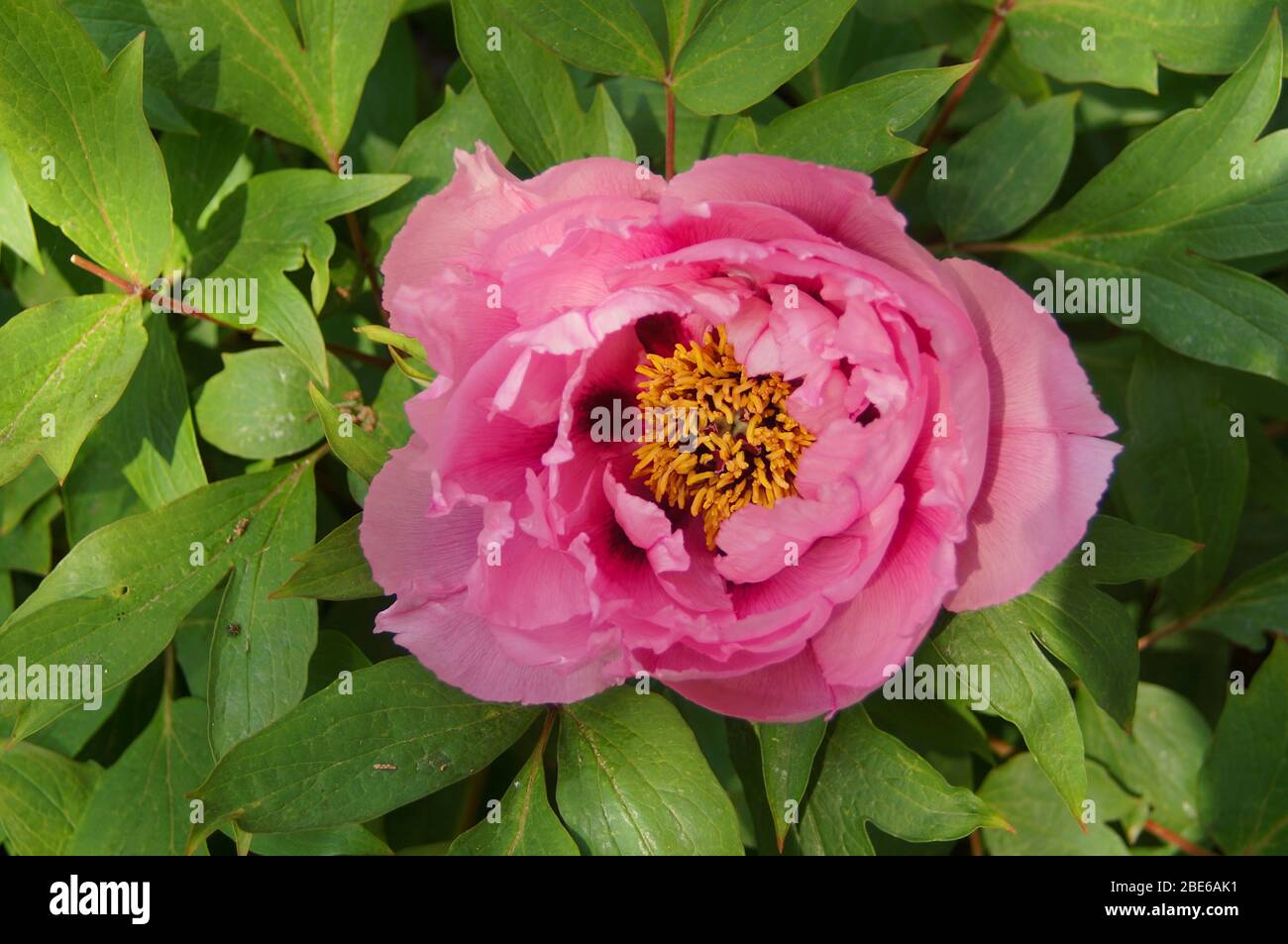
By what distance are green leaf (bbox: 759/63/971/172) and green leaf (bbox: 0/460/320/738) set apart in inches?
31.5

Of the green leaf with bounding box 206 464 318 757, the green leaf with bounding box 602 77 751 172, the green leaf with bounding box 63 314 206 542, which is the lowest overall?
the green leaf with bounding box 206 464 318 757

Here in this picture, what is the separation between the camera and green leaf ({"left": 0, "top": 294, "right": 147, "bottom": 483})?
134cm

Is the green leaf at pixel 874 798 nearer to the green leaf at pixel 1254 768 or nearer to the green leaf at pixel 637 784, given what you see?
the green leaf at pixel 637 784

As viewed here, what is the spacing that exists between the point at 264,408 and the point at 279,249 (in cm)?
22

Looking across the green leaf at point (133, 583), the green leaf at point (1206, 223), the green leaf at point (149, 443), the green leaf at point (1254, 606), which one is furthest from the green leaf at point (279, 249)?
the green leaf at point (1254, 606)

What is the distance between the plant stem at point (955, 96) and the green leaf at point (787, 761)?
748 millimetres

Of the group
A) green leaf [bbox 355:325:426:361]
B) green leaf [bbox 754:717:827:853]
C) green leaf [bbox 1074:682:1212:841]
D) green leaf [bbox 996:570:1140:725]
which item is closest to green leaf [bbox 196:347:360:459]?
green leaf [bbox 355:325:426:361]

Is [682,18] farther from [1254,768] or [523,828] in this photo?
[1254,768]

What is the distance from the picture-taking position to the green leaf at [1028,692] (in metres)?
1.25

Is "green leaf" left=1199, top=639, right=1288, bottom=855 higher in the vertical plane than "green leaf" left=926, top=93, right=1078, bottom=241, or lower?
lower

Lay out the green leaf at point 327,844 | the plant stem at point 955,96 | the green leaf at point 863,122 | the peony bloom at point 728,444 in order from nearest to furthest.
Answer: the peony bloom at point 728,444 < the green leaf at point 863,122 < the green leaf at point 327,844 < the plant stem at point 955,96

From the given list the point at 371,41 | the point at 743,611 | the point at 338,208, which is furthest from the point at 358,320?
the point at 743,611

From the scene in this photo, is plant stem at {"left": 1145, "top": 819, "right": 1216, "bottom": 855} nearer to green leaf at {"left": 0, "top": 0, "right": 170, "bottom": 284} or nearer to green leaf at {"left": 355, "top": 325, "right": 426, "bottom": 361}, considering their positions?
green leaf at {"left": 355, "top": 325, "right": 426, "bottom": 361}

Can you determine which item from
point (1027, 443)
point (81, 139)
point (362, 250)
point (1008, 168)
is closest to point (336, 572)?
point (362, 250)
